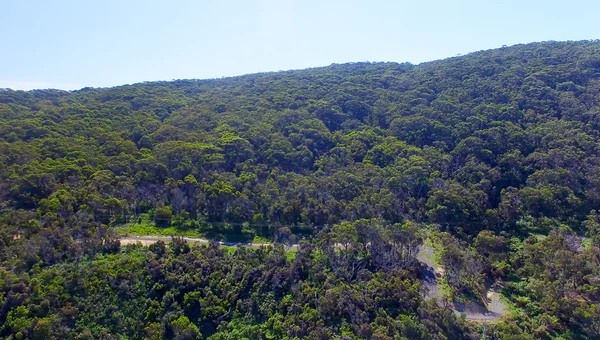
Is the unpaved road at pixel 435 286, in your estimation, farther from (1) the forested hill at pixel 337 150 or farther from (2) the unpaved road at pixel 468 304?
(1) the forested hill at pixel 337 150

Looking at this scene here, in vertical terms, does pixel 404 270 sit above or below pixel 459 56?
below

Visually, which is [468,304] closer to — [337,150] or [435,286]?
[435,286]

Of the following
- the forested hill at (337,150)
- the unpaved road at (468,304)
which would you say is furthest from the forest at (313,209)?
the unpaved road at (468,304)

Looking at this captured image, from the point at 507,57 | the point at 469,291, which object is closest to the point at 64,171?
the point at 469,291

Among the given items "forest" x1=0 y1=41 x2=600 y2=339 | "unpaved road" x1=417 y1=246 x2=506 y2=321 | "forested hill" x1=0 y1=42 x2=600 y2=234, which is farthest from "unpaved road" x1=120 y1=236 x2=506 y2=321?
"forested hill" x1=0 y1=42 x2=600 y2=234

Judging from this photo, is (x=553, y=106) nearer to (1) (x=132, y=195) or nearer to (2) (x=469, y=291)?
(2) (x=469, y=291)

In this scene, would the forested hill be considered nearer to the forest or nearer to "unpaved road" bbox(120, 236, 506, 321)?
the forest
